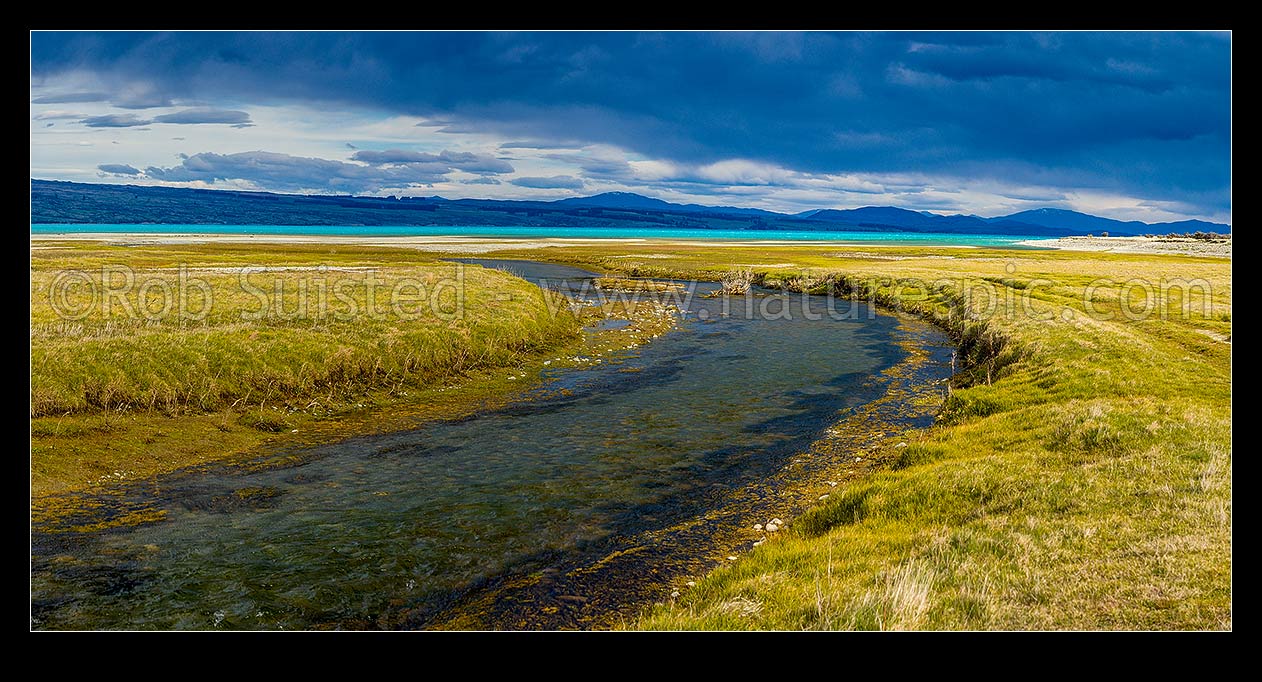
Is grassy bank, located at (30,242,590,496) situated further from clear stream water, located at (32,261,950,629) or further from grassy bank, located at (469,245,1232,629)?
grassy bank, located at (469,245,1232,629)

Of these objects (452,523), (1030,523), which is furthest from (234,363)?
(1030,523)

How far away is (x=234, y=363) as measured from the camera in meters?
26.2

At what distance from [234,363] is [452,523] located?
1514cm

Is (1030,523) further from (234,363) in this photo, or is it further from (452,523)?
(234,363)

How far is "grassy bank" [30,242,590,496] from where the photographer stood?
2084cm

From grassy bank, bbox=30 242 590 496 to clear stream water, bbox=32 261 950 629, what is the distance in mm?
2773

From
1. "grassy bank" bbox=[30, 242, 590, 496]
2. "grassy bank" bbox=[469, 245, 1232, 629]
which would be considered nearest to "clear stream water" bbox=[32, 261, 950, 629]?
"grassy bank" bbox=[469, 245, 1232, 629]

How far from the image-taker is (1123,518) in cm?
1252

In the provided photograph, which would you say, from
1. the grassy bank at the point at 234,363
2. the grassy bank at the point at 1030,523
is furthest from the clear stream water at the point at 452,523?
the grassy bank at the point at 234,363

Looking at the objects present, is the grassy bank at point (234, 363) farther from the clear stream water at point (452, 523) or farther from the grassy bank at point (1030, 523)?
the grassy bank at point (1030, 523)

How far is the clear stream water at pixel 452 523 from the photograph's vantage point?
496 inches

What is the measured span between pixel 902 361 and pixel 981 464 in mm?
21787

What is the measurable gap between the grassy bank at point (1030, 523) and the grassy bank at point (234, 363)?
1671cm
